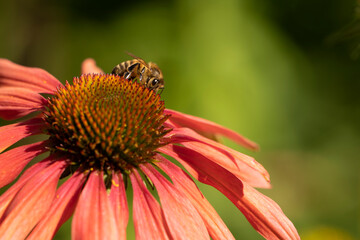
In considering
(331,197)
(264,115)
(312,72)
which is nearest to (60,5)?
(264,115)

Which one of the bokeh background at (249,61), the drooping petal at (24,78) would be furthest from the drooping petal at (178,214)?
the bokeh background at (249,61)

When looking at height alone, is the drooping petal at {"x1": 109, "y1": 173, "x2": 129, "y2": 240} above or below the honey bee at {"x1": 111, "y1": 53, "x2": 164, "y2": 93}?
below

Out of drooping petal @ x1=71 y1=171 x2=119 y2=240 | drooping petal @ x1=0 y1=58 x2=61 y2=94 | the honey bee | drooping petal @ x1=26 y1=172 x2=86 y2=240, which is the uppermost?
the honey bee

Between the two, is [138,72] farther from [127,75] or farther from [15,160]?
[15,160]

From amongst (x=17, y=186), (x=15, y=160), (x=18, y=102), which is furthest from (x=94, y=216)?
(x=18, y=102)

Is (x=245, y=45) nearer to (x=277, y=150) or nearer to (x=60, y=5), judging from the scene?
(x=277, y=150)

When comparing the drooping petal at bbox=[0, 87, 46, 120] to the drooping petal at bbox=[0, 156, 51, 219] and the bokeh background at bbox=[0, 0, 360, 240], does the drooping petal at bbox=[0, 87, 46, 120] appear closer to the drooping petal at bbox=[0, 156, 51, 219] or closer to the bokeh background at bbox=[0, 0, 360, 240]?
the drooping petal at bbox=[0, 156, 51, 219]

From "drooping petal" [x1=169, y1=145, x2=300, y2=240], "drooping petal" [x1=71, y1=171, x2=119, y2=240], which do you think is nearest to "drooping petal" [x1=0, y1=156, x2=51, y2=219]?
"drooping petal" [x1=71, y1=171, x2=119, y2=240]

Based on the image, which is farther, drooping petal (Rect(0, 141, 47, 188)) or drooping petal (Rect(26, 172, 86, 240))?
drooping petal (Rect(0, 141, 47, 188))

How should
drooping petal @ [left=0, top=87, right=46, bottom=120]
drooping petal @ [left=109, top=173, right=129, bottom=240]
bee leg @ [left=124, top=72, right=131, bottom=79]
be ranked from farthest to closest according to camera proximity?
bee leg @ [left=124, top=72, right=131, bottom=79]
drooping petal @ [left=0, top=87, right=46, bottom=120]
drooping petal @ [left=109, top=173, right=129, bottom=240]

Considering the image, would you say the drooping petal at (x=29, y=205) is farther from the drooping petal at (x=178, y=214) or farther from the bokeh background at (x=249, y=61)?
the bokeh background at (x=249, y=61)
